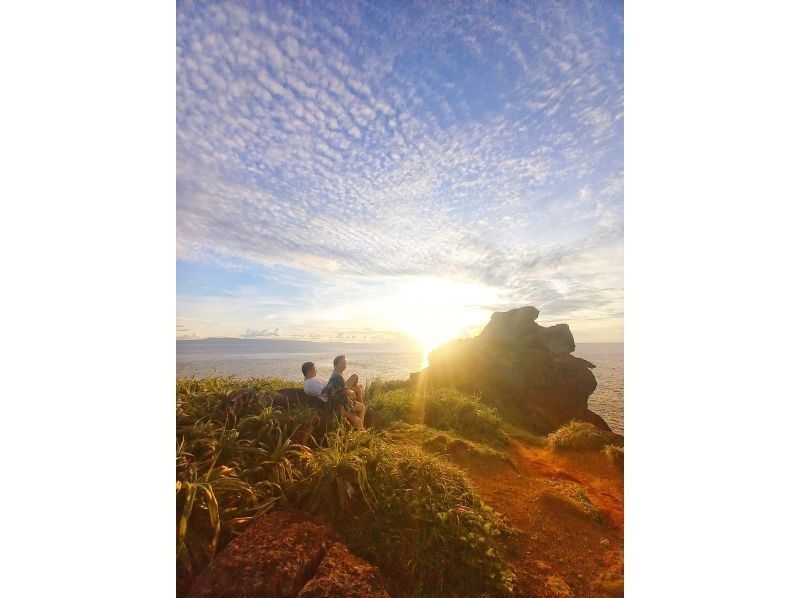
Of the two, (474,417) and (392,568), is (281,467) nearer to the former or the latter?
(392,568)

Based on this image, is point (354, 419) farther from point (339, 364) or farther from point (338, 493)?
point (338, 493)

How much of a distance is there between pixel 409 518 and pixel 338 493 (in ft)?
1.73

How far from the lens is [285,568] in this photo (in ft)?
→ 7.43

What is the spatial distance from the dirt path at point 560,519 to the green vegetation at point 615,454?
7cm

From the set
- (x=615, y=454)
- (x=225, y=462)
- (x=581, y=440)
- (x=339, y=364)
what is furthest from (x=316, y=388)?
(x=615, y=454)

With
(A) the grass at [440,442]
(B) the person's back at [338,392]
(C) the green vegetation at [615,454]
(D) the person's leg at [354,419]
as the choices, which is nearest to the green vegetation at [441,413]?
(A) the grass at [440,442]

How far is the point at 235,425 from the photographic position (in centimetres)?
318

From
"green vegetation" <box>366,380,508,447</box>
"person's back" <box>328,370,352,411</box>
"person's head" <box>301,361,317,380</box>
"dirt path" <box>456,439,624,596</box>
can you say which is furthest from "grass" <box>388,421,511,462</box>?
"person's head" <box>301,361,317,380</box>

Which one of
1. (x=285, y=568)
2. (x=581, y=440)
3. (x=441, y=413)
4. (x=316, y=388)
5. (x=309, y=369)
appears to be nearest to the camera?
(x=285, y=568)

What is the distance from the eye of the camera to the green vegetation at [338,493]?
2.47 meters

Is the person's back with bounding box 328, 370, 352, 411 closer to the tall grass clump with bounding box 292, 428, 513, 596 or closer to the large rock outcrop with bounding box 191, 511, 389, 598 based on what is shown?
the tall grass clump with bounding box 292, 428, 513, 596

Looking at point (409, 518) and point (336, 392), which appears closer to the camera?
point (409, 518)

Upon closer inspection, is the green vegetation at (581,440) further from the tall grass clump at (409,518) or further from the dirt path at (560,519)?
the tall grass clump at (409,518)
